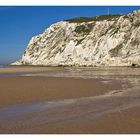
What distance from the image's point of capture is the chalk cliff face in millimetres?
55875

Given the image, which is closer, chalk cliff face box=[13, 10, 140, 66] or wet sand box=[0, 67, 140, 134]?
wet sand box=[0, 67, 140, 134]

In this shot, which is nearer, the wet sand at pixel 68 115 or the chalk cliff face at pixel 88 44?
the wet sand at pixel 68 115

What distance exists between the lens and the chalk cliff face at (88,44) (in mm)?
55875

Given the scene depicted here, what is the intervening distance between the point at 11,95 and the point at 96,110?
537 cm

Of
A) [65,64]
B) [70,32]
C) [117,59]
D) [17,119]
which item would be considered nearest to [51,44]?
[70,32]

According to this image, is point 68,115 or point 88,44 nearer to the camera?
→ point 68,115

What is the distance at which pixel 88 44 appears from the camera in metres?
65.7
